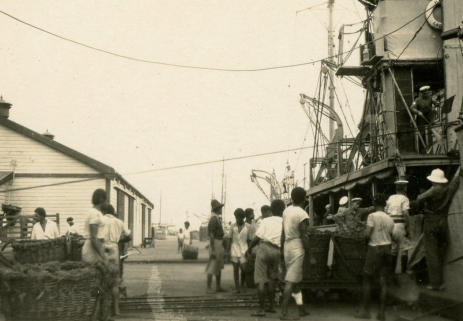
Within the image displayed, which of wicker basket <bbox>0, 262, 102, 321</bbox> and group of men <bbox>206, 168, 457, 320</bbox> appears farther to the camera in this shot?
group of men <bbox>206, 168, 457, 320</bbox>

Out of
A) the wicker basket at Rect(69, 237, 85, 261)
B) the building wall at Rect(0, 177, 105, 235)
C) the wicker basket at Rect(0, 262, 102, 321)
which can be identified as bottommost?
the wicker basket at Rect(0, 262, 102, 321)

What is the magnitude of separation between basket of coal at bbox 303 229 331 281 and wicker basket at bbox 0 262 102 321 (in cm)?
385

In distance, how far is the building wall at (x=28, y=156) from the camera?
931 inches

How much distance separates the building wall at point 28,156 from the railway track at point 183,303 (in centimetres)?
1507

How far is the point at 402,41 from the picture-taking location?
672 inches

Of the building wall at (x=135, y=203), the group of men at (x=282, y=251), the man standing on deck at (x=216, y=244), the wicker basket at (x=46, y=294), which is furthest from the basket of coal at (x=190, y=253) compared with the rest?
the wicker basket at (x=46, y=294)

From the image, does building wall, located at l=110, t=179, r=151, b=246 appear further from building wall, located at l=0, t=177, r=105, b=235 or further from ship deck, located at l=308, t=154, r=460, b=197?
ship deck, located at l=308, t=154, r=460, b=197

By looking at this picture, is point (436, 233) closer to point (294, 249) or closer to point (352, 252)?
point (352, 252)

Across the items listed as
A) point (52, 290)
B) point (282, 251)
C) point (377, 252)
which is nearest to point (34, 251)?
point (52, 290)

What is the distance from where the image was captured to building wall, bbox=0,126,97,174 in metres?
23.7

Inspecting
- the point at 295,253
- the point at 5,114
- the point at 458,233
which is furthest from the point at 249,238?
the point at 5,114

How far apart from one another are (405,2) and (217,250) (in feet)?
34.9

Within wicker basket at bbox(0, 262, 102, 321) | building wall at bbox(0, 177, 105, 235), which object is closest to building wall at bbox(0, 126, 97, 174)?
building wall at bbox(0, 177, 105, 235)

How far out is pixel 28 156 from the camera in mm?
23719
